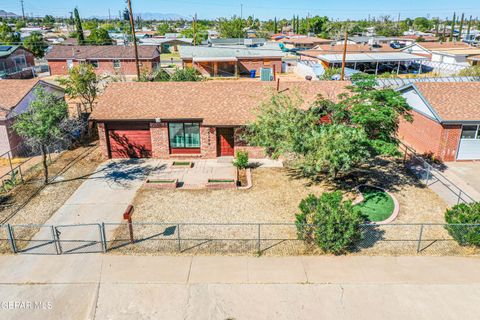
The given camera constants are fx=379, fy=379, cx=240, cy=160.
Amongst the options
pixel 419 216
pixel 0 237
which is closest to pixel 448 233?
pixel 419 216

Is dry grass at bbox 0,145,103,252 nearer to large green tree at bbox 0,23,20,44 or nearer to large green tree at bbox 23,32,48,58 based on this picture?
large green tree at bbox 23,32,48,58

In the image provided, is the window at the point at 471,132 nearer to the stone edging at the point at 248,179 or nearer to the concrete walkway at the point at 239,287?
the concrete walkway at the point at 239,287

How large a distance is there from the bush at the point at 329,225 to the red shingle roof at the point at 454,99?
1126 cm

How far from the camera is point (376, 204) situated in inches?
674

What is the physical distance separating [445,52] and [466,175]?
1745 inches

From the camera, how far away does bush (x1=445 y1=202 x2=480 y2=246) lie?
44.2 ft

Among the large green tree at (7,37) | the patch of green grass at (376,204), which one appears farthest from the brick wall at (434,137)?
the large green tree at (7,37)

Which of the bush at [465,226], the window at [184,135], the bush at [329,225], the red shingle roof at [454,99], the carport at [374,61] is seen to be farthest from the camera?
the carport at [374,61]

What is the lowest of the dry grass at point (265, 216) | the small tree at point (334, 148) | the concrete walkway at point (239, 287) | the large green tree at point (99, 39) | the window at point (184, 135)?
the concrete walkway at point (239, 287)

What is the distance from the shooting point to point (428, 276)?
12445 mm

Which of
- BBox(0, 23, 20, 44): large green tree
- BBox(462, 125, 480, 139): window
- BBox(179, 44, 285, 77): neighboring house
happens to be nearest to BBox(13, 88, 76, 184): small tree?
BBox(462, 125, 480, 139): window

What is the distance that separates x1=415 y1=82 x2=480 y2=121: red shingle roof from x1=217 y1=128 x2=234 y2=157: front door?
11719 millimetres

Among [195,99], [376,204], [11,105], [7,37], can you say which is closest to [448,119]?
[376,204]

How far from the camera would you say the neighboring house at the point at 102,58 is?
179 ft
